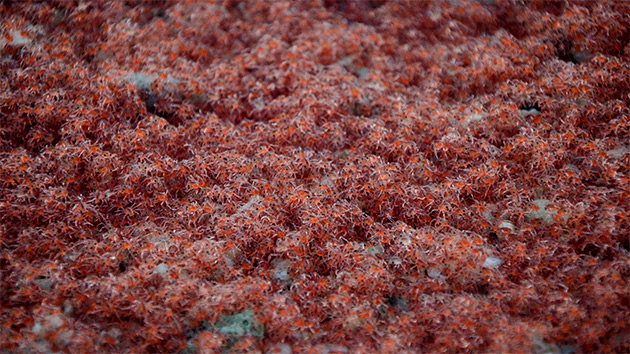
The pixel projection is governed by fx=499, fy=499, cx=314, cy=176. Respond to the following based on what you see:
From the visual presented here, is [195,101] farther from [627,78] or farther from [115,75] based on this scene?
[627,78]

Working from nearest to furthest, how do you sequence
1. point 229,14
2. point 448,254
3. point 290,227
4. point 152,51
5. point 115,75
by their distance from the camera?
point 448,254 → point 290,227 → point 115,75 → point 152,51 → point 229,14

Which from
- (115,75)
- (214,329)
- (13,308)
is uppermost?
(115,75)


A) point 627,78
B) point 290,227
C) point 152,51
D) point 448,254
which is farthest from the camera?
point 152,51

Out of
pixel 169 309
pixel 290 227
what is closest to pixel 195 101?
pixel 290 227

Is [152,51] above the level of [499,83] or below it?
above

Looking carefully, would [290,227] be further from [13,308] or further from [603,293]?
[603,293]

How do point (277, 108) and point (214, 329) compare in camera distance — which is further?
point (277, 108)
